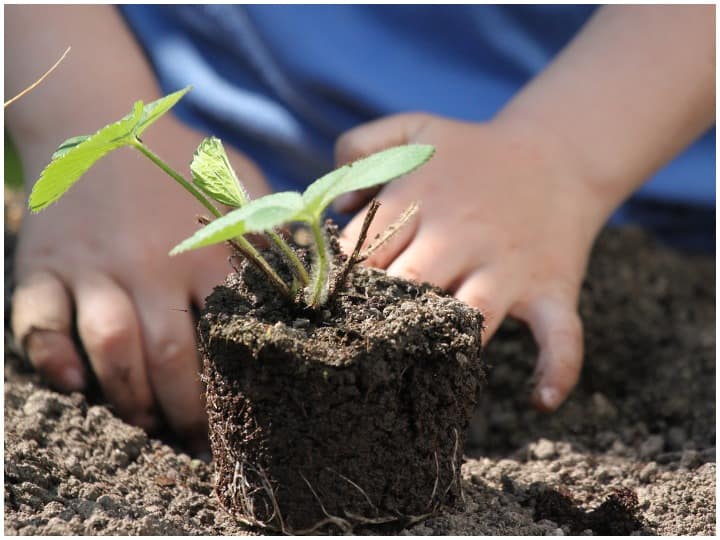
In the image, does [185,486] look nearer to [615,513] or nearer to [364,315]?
[364,315]

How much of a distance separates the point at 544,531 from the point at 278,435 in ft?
1.10

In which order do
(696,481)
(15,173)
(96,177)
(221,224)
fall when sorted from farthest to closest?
(15,173), (96,177), (696,481), (221,224)

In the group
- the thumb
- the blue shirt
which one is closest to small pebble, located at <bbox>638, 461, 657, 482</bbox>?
the thumb

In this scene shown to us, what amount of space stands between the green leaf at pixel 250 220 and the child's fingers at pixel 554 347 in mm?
681

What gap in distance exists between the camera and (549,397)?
129cm

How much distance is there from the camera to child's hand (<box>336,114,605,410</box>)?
1.32 metres

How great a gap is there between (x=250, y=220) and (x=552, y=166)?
3.14ft

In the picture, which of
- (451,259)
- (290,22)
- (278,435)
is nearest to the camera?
(278,435)

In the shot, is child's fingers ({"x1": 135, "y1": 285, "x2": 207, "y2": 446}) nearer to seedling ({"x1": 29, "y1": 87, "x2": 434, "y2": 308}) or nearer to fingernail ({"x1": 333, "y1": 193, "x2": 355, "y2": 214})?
fingernail ({"x1": 333, "y1": 193, "x2": 355, "y2": 214})

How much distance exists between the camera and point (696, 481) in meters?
1.10

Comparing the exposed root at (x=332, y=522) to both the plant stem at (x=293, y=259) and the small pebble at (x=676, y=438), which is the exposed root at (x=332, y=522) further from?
the small pebble at (x=676, y=438)

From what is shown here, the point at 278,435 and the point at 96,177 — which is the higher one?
the point at 96,177

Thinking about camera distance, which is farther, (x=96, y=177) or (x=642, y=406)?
(x=96, y=177)

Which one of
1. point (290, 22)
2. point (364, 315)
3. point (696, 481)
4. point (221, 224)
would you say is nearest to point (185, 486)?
point (364, 315)
